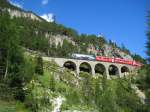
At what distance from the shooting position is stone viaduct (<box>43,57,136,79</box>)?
10893cm

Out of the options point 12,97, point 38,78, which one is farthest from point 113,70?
point 12,97

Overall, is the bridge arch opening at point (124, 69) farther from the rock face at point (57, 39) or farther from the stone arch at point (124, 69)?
the rock face at point (57, 39)

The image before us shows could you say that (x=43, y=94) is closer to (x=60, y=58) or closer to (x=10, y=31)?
(x=10, y=31)

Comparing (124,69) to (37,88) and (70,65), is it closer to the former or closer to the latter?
(70,65)

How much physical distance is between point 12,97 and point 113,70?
69104 millimetres

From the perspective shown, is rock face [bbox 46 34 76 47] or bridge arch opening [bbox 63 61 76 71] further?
rock face [bbox 46 34 76 47]

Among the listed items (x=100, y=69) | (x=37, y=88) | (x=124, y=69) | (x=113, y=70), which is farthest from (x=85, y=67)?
(x=37, y=88)

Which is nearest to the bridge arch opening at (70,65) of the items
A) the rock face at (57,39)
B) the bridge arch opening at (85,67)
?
the bridge arch opening at (85,67)

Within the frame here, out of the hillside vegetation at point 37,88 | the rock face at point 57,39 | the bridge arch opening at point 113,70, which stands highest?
the rock face at point 57,39

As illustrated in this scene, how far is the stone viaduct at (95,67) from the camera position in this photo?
10893 centimetres

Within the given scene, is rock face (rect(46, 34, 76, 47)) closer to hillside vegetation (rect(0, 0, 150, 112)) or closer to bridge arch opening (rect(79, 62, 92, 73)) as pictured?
bridge arch opening (rect(79, 62, 92, 73))

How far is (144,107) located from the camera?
31016 millimetres

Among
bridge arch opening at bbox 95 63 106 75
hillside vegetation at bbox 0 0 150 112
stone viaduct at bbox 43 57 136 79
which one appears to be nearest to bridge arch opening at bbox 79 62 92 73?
stone viaduct at bbox 43 57 136 79

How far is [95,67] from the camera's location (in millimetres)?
118125
